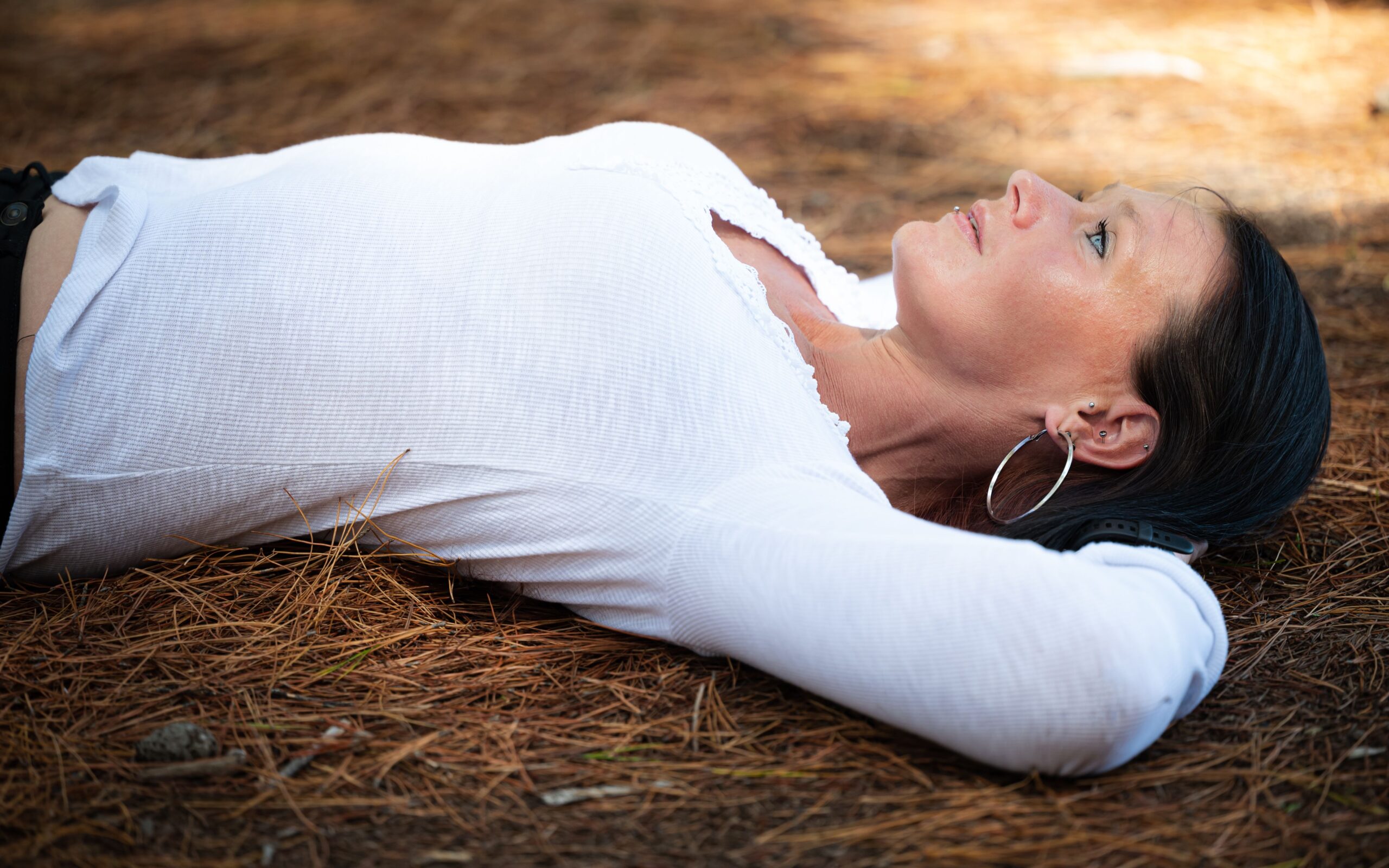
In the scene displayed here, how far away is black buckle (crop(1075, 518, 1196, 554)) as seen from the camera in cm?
186

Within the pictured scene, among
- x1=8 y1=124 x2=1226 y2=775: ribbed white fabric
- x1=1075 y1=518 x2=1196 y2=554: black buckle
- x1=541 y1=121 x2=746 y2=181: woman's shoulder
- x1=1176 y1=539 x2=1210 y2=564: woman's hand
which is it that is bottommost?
x1=1176 y1=539 x2=1210 y2=564: woman's hand

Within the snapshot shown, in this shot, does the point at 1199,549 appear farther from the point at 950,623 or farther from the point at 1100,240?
the point at 950,623

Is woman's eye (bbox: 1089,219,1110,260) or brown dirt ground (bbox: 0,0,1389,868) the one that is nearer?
brown dirt ground (bbox: 0,0,1389,868)

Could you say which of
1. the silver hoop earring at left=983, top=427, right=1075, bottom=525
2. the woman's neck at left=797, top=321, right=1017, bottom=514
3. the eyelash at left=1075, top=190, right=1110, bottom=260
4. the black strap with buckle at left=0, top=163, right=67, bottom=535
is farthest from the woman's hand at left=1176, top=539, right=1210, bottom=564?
the black strap with buckle at left=0, top=163, right=67, bottom=535

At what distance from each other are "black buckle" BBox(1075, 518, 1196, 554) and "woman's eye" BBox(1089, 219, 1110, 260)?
50 centimetres

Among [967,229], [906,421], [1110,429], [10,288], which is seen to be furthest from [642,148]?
[10,288]

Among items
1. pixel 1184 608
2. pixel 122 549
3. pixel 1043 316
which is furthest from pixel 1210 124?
pixel 122 549

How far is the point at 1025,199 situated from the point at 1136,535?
686 mm

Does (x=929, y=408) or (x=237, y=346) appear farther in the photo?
(x=929, y=408)

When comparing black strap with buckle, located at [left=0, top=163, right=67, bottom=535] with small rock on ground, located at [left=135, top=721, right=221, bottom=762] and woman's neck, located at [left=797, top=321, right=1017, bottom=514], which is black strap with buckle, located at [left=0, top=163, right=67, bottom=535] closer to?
small rock on ground, located at [left=135, top=721, right=221, bottom=762]

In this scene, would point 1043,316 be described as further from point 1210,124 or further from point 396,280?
point 1210,124

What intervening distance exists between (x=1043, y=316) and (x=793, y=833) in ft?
3.50

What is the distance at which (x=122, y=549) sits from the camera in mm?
1963

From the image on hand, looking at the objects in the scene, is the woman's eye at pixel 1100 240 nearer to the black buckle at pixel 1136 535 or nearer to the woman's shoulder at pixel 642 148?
the black buckle at pixel 1136 535
